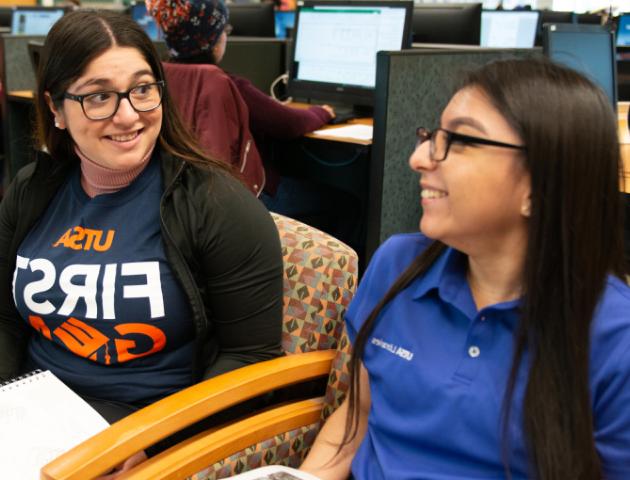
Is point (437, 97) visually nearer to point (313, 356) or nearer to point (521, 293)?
point (313, 356)

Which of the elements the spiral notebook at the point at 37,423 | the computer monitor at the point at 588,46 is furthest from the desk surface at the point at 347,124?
the spiral notebook at the point at 37,423

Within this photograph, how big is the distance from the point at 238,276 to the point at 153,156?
275mm

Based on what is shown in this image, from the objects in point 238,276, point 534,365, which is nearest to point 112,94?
point 238,276

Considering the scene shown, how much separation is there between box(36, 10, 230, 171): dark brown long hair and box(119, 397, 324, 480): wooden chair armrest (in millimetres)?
432

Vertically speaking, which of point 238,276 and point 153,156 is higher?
point 153,156

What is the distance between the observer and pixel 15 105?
3336 millimetres

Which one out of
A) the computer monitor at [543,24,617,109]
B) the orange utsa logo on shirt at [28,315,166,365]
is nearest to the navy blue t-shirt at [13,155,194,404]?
the orange utsa logo on shirt at [28,315,166,365]

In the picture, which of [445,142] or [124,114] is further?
[124,114]

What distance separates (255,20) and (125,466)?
290 cm

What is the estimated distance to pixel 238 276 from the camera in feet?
3.87

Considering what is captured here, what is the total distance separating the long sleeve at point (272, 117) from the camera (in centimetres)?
227

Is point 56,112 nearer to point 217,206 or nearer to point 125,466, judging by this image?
point 217,206

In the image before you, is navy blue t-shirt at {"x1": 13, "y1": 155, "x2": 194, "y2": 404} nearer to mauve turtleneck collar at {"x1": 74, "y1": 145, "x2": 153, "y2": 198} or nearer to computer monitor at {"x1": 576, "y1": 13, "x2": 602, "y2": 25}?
mauve turtleneck collar at {"x1": 74, "y1": 145, "x2": 153, "y2": 198}

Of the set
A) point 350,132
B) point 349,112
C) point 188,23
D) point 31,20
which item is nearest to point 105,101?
point 188,23
